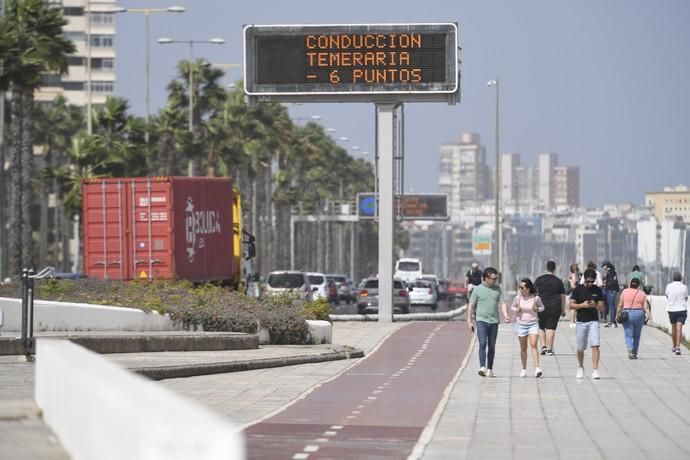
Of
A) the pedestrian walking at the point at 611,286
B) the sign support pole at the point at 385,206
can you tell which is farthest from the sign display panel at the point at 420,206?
the pedestrian walking at the point at 611,286

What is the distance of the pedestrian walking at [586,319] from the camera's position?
84.7 feet

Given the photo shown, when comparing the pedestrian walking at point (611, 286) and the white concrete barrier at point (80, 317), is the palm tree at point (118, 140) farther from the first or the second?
the white concrete barrier at point (80, 317)

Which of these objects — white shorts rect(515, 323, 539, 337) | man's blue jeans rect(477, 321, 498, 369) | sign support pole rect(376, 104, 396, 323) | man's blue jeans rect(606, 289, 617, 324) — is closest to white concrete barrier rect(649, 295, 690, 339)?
man's blue jeans rect(606, 289, 617, 324)

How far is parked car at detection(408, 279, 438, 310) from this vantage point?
2847 inches

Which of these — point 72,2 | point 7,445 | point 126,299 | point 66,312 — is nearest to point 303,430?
point 7,445

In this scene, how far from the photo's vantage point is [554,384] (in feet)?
81.0

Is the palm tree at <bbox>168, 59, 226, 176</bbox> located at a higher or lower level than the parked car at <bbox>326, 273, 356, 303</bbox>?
higher

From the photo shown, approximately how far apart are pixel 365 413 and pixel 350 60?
25869 mm

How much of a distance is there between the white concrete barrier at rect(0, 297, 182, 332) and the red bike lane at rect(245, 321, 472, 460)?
406cm

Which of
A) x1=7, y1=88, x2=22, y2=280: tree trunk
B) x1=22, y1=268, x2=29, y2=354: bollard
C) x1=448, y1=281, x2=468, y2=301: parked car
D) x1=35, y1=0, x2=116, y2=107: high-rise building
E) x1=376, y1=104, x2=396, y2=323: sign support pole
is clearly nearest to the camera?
x1=22, y1=268, x2=29, y2=354: bollard

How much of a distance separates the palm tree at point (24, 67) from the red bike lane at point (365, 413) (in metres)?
24.2

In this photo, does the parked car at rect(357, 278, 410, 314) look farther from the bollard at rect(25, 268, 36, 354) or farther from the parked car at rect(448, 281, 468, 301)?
the parked car at rect(448, 281, 468, 301)

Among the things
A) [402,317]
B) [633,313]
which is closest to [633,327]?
[633,313]

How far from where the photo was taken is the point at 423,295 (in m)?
72.7
